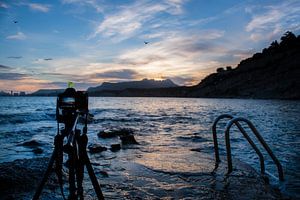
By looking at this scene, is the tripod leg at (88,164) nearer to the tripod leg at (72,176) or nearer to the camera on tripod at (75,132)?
the camera on tripod at (75,132)

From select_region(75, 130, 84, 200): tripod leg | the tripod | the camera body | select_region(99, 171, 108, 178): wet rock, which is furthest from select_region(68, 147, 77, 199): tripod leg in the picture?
select_region(99, 171, 108, 178): wet rock

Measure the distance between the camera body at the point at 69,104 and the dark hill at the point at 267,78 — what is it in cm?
11114

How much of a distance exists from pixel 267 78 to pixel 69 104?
143415 mm

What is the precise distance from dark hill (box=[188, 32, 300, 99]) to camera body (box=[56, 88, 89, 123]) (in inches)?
4376

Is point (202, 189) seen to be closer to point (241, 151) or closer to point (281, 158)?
point (281, 158)

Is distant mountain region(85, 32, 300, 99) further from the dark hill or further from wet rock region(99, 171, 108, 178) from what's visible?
wet rock region(99, 171, 108, 178)

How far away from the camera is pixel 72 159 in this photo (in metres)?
2.45

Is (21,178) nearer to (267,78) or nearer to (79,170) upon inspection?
(79,170)

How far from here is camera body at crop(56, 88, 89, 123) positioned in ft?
9.27

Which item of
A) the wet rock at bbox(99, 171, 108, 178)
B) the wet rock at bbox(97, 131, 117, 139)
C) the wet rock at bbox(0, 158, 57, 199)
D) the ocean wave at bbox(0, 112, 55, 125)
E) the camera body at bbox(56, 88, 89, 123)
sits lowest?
the ocean wave at bbox(0, 112, 55, 125)

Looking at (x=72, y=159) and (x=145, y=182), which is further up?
(x=72, y=159)

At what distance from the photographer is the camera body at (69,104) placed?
282 cm

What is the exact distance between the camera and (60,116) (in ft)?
9.30

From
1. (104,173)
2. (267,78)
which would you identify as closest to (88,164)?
(104,173)
